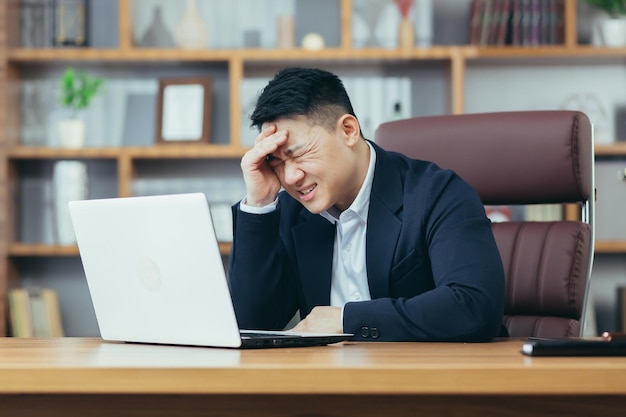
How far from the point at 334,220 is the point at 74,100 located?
2259mm

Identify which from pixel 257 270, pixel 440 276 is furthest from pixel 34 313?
pixel 440 276

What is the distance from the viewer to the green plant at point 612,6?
3656 millimetres

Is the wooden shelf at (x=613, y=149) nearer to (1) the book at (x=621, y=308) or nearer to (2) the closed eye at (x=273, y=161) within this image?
(1) the book at (x=621, y=308)

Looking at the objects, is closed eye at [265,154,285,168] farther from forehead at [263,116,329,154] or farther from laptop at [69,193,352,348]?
laptop at [69,193,352,348]

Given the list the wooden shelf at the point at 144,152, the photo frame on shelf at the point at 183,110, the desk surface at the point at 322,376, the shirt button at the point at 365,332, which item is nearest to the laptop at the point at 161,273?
the shirt button at the point at 365,332

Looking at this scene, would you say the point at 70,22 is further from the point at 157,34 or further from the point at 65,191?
the point at 65,191

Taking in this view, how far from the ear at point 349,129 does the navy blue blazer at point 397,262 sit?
0.06 meters

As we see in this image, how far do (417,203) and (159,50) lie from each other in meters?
2.25

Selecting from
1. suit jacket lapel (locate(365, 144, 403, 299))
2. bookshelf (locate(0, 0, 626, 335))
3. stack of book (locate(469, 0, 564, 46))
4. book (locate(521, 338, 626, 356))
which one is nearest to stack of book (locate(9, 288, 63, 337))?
bookshelf (locate(0, 0, 626, 335))

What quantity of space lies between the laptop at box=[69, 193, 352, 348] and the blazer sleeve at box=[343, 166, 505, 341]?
0.35 feet

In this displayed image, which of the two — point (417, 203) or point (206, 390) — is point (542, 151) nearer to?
point (417, 203)

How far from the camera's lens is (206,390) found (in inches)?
37.2

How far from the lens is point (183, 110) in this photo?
3854 millimetres

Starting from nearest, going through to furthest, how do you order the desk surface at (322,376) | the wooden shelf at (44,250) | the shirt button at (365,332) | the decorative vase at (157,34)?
the desk surface at (322,376) < the shirt button at (365,332) < the wooden shelf at (44,250) < the decorative vase at (157,34)
